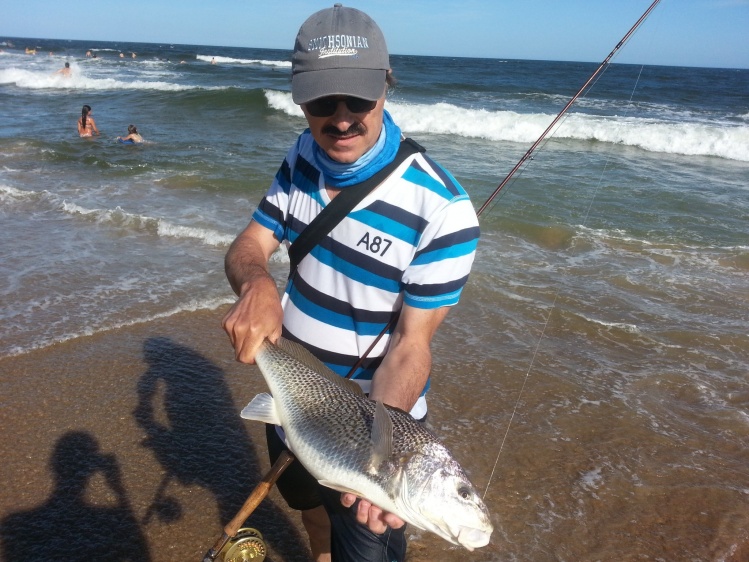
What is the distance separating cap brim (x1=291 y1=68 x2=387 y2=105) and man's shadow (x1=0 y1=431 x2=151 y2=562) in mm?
2732

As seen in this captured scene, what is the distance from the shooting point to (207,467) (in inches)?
159

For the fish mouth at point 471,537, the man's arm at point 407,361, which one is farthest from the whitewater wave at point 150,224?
the fish mouth at point 471,537

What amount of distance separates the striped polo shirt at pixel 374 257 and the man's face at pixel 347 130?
0.15 m

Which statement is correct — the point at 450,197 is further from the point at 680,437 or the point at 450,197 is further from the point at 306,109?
the point at 680,437

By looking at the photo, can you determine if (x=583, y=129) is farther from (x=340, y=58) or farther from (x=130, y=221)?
(x=340, y=58)

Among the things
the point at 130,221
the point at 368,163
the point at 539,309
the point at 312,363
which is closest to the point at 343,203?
the point at 368,163

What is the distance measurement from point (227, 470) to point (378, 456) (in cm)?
258

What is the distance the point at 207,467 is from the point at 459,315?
3.35 meters

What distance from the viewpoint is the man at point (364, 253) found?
1976 millimetres

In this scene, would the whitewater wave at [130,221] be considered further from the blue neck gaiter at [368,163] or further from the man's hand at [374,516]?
the man's hand at [374,516]

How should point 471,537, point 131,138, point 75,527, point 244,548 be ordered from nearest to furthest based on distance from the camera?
point 471,537
point 244,548
point 75,527
point 131,138

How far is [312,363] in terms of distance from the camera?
2162 mm

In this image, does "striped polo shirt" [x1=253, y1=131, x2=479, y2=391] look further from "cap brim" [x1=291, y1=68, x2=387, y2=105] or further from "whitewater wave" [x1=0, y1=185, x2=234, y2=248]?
"whitewater wave" [x1=0, y1=185, x2=234, y2=248]

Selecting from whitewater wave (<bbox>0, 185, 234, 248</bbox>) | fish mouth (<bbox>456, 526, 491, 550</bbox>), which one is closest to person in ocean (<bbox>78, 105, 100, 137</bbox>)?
whitewater wave (<bbox>0, 185, 234, 248</bbox>)
